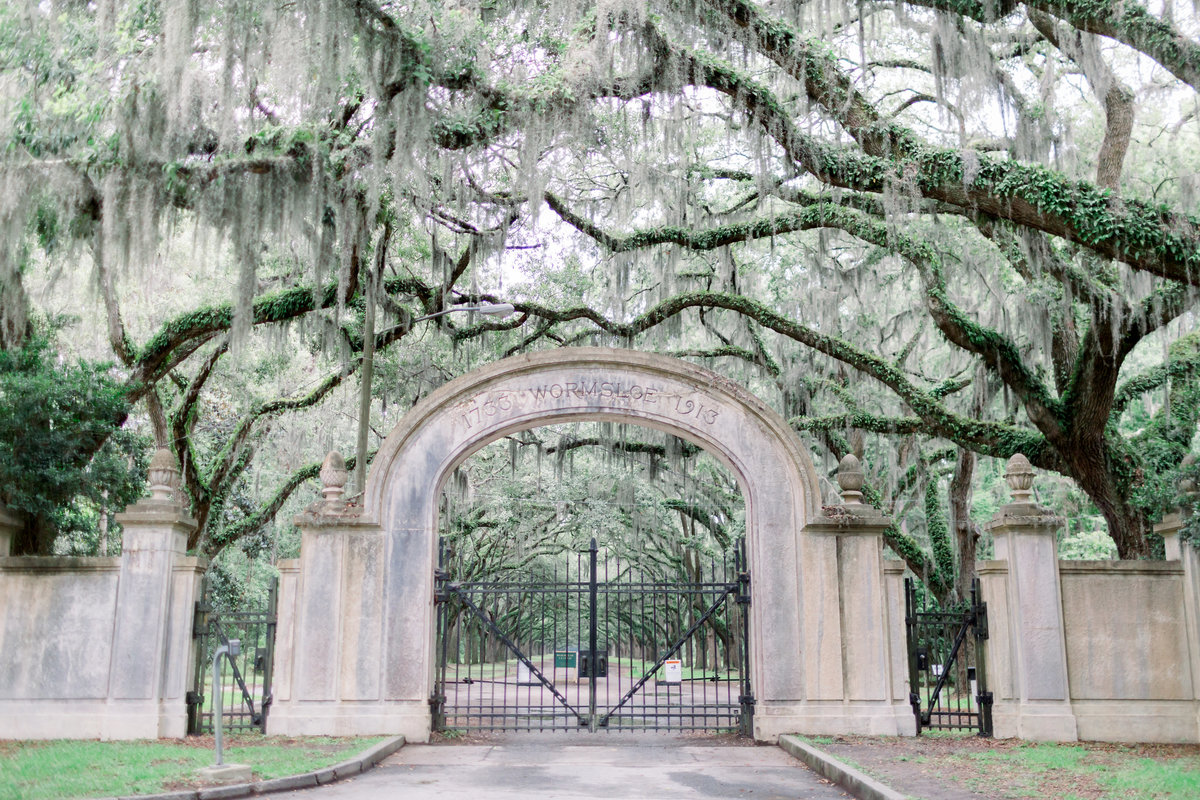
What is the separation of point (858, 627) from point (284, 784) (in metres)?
6.61

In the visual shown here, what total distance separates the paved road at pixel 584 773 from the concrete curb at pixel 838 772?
106 mm

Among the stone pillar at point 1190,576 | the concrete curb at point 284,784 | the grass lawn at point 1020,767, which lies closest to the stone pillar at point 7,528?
the concrete curb at point 284,784

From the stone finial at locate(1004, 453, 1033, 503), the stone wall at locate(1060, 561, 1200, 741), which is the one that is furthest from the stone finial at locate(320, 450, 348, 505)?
the stone wall at locate(1060, 561, 1200, 741)

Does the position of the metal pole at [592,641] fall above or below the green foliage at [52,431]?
below

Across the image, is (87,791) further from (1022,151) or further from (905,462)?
(905,462)

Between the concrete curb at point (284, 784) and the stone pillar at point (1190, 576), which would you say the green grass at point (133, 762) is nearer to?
the concrete curb at point (284, 784)

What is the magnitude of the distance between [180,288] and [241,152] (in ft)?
34.2

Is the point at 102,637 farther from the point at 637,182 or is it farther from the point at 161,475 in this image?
the point at 637,182

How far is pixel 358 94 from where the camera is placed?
11344 mm

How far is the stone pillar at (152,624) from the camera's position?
10914 mm

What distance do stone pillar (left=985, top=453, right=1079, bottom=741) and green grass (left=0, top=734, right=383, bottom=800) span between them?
22.9 feet

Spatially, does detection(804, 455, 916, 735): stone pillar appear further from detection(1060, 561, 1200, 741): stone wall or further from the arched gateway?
detection(1060, 561, 1200, 741): stone wall

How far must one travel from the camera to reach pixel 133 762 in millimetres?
8812

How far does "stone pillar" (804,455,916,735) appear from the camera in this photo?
11.6 m
